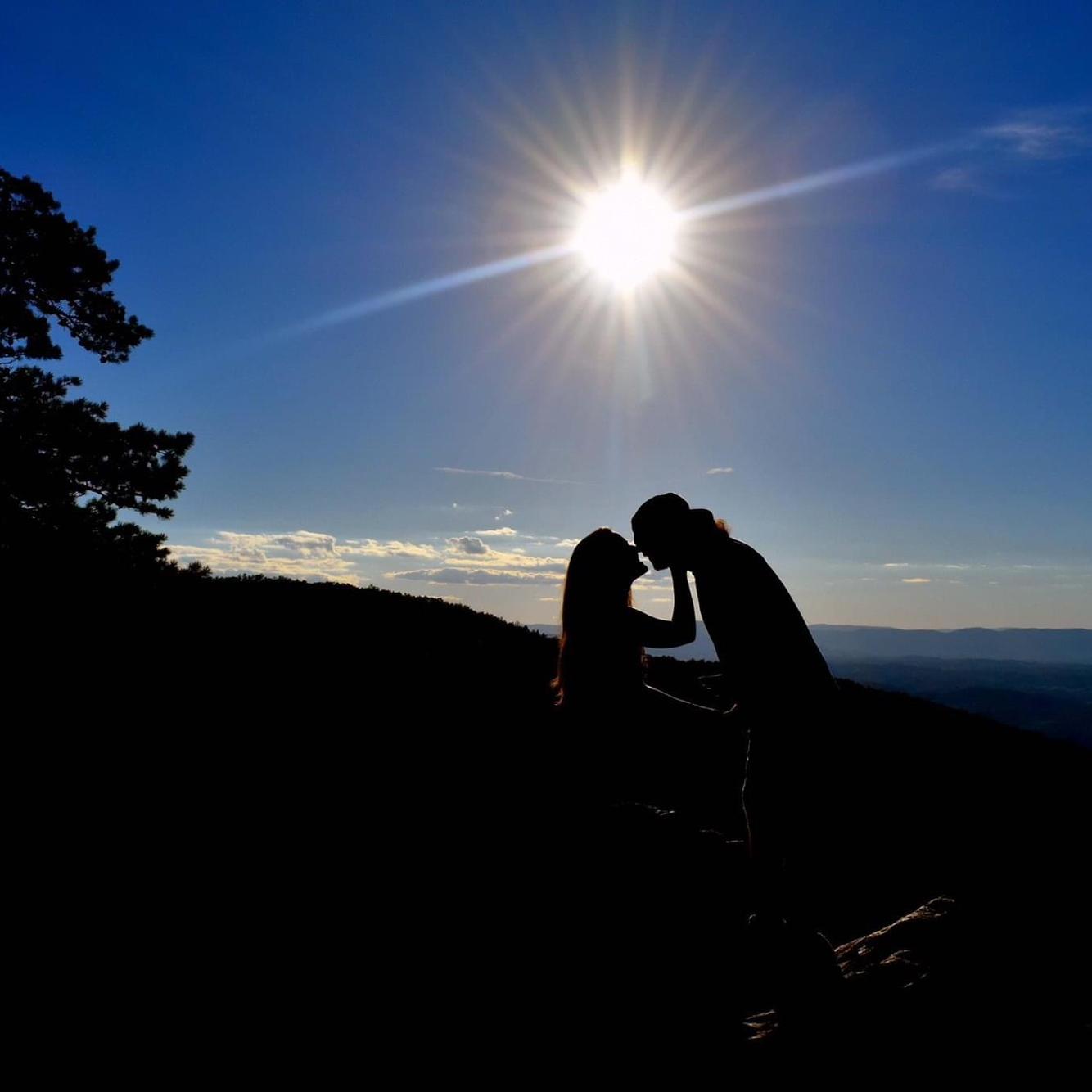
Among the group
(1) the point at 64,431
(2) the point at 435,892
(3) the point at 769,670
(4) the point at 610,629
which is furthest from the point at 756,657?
(1) the point at 64,431

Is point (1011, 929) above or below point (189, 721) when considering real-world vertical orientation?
below

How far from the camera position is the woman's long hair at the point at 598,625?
15.8 ft

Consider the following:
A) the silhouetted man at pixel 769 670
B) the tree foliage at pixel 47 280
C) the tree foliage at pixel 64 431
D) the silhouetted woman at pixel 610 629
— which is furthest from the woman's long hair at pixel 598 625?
the tree foliage at pixel 47 280

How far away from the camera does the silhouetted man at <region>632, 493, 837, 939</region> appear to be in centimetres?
450

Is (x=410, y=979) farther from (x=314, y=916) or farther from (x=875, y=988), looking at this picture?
(x=875, y=988)

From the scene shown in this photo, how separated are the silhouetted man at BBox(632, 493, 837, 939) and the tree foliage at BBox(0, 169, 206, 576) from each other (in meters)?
15.6

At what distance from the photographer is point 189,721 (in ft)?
32.3

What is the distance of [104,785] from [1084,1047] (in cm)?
921

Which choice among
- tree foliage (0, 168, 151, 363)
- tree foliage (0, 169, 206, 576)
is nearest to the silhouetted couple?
tree foliage (0, 169, 206, 576)

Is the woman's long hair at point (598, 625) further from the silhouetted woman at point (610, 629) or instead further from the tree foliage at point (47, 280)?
the tree foliage at point (47, 280)

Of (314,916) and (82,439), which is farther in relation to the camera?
(82,439)

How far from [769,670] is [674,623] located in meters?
0.73

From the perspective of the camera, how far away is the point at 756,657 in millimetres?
4516

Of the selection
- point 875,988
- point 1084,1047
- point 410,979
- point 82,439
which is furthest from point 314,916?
point 82,439
